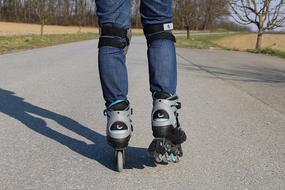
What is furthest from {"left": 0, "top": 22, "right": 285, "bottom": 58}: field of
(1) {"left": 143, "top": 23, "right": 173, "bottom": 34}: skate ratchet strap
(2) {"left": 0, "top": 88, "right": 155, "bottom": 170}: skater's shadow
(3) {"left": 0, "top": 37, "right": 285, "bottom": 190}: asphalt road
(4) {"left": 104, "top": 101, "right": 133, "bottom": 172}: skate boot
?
(4) {"left": 104, "top": 101, "right": 133, "bottom": 172}: skate boot

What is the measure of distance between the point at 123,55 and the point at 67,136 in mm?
1012

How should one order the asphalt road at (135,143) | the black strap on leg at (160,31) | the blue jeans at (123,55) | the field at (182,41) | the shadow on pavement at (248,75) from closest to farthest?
the asphalt road at (135,143) → the blue jeans at (123,55) → the black strap on leg at (160,31) → the shadow on pavement at (248,75) → the field at (182,41)

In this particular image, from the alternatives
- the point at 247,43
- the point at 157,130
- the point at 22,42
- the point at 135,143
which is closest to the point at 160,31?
the point at 157,130

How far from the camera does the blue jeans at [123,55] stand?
2.64m

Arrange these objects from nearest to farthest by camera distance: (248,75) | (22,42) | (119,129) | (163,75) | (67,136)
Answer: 1. (119,129)
2. (163,75)
3. (67,136)
4. (248,75)
5. (22,42)

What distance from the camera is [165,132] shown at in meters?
2.61

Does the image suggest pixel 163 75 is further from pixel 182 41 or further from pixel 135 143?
pixel 182 41

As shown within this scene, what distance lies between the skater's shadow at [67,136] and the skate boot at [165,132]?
179 millimetres

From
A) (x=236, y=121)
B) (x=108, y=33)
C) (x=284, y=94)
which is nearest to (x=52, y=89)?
(x=236, y=121)

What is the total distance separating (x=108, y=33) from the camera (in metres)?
2.66

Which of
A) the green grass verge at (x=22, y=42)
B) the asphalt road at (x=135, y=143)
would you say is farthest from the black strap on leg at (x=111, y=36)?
the green grass verge at (x=22, y=42)

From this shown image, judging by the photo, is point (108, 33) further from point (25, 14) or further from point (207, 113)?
point (25, 14)

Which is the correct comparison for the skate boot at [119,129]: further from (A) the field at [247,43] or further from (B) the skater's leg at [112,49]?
(A) the field at [247,43]

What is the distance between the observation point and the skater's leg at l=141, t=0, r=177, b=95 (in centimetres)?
271
